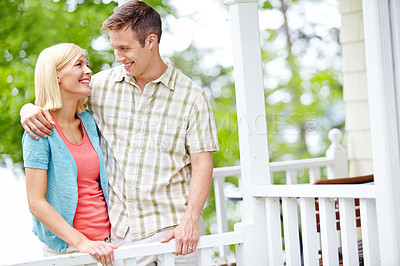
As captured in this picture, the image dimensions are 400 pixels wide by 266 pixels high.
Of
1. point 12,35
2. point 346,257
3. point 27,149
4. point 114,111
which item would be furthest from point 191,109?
point 12,35

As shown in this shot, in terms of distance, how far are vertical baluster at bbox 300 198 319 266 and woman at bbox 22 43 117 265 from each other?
84cm

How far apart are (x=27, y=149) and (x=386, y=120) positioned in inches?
54.9

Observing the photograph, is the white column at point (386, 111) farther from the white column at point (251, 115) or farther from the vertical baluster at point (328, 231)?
the white column at point (251, 115)

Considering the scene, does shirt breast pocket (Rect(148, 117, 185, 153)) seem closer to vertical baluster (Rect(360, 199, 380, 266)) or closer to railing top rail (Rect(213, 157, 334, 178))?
vertical baluster (Rect(360, 199, 380, 266))

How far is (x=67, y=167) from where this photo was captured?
2.39m

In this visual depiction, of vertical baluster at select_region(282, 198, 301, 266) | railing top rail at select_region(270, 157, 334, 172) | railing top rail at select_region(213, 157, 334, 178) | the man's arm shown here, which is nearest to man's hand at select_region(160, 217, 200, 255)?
the man's arm

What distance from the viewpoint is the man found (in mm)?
2527

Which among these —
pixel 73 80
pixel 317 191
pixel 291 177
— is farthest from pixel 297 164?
pixel 73 80

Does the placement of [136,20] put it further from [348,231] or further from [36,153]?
[348,231]

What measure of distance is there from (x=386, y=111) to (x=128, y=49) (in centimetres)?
107

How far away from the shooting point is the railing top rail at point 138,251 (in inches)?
87.6

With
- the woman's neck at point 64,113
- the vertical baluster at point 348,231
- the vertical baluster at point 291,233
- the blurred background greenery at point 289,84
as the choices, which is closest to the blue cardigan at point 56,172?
the woman's neck at point 64,113

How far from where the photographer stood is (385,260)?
2166mm

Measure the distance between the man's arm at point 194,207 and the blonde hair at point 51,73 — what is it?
0.64 meters
